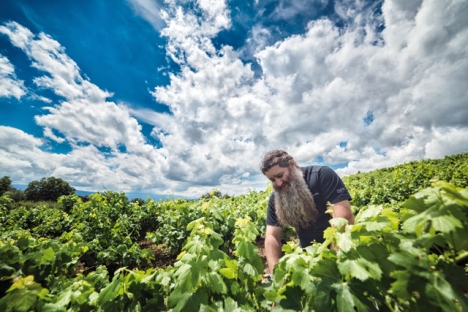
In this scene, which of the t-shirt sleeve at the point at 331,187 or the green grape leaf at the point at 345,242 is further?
the t-shirt sleeve at the point at 331,187

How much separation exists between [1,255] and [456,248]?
135 inches

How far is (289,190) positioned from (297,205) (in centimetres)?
27

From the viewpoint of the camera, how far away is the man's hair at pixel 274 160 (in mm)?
3543

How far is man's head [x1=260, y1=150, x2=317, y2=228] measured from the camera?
327 centimetres

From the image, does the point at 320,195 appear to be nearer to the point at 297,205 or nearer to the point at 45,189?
the point at 297,205

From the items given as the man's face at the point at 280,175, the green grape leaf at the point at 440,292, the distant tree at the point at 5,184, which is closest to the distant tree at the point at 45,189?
the distant tree at the point at 5,184

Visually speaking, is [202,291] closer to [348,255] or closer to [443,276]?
[348,255]

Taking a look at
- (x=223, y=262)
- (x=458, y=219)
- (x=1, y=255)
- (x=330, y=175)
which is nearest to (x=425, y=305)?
Result: (x=458, y=219)

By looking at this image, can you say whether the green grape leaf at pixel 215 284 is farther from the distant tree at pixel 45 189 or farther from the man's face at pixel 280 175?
the distant tree at pixel 45 189

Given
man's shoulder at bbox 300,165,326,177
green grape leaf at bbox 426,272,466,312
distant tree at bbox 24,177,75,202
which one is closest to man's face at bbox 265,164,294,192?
man's shoulder at bbox 300,165,326,177

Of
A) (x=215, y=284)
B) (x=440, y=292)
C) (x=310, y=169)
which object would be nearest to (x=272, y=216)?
(x=310, y=169)

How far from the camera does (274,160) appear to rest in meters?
3.54

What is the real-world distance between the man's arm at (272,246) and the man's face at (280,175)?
68 cm

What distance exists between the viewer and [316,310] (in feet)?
3.08
